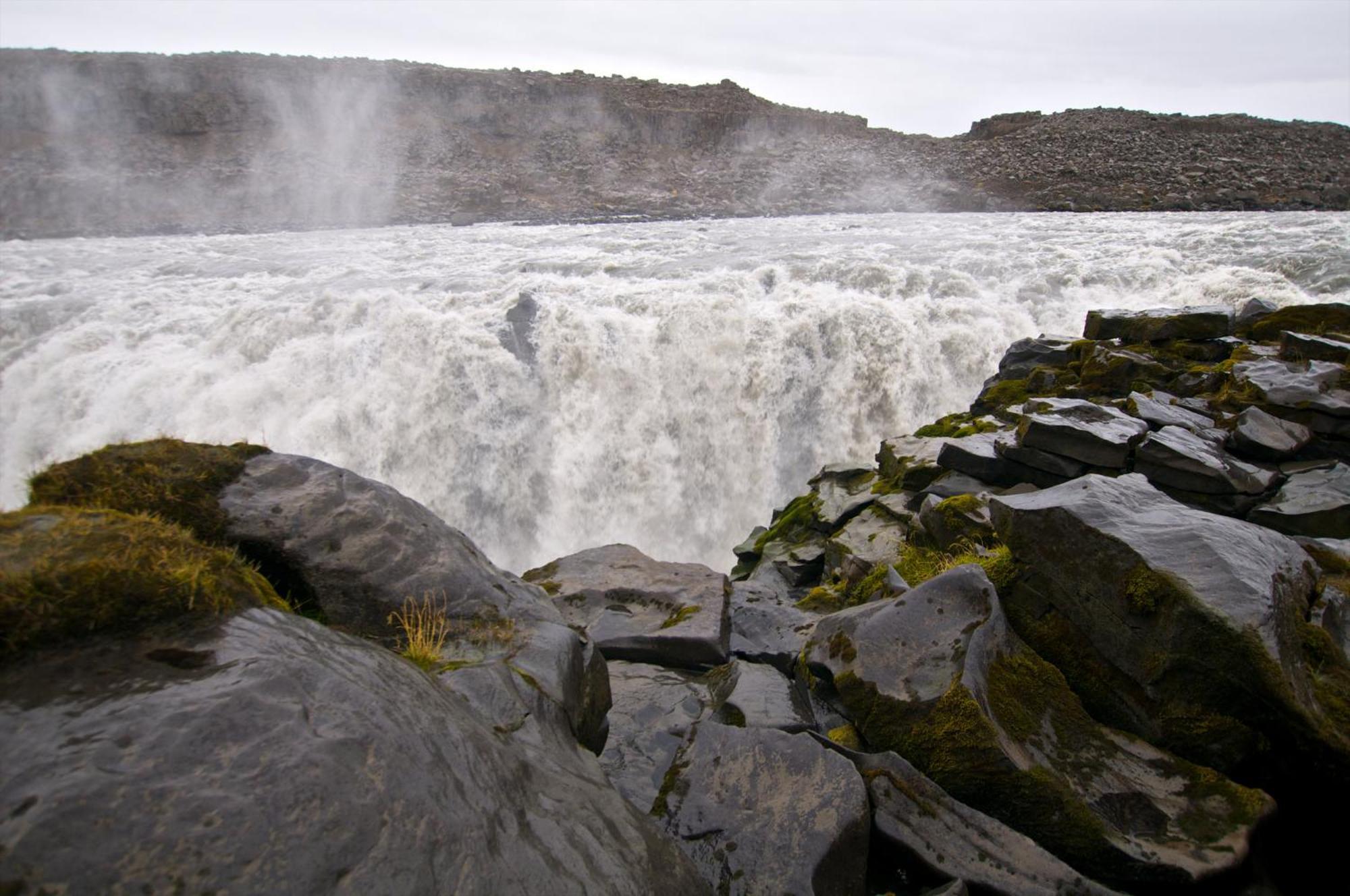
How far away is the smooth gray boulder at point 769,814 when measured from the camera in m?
3.70

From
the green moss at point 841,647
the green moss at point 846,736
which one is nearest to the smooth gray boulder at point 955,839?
the green moss at point 846,736

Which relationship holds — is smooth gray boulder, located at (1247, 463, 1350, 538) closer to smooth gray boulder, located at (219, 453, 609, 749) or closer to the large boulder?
the large boulder

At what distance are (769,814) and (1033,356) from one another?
10576mm

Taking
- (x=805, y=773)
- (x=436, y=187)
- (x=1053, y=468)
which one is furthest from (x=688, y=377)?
(x=436, y=187)

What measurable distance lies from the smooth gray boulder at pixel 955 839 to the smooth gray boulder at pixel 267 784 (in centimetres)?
130

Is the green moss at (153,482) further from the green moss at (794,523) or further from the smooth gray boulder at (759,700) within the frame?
the green moss at (794,523)

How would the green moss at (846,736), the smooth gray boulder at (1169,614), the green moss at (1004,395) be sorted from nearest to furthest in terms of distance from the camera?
the smooth gray boulder at (1169,614) < the green moss at (846,736) < the green moss at (1004,395)

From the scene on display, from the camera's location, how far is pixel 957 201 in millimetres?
45969

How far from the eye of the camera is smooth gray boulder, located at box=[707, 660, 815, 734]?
4984 millimetres

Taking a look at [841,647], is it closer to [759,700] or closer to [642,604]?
[759,700]

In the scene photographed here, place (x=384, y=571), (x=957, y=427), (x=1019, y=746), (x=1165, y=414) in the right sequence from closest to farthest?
(x=1019, y=746) → (x=384, y=571) → (x=1165, y=414) → (x=957, y=427)

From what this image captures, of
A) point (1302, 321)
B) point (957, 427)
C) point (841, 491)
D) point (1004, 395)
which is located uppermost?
point (1302, 321)

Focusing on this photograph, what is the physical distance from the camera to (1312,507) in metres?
6.73

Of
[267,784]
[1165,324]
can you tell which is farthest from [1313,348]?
[267,784]
